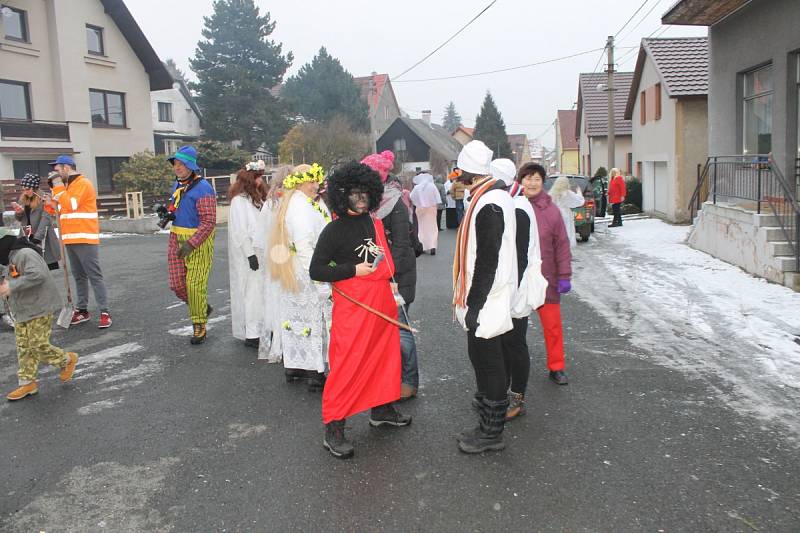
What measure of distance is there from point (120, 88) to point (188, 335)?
1035 inches

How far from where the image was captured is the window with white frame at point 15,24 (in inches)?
1018

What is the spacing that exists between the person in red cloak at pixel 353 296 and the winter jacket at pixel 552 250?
1819mm

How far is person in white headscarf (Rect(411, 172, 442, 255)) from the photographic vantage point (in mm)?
13789

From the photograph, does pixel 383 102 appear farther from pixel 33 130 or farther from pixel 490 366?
pixel 490 366

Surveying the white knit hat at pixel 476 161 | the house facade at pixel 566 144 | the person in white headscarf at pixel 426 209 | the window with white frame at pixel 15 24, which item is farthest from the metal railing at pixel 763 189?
the house facade at pixel 566 144

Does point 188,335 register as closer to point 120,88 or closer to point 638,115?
point 638,115

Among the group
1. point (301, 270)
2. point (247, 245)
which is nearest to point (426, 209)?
point (247, 245)

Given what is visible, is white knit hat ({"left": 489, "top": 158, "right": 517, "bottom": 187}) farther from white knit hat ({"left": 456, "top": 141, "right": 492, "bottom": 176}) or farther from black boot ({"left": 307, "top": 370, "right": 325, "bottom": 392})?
black boot ({"left": 307, "top": 370, "right": 325, "bottom": 392})

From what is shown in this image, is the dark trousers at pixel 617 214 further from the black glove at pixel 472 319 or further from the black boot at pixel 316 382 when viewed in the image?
the black glove at pixel 472 319

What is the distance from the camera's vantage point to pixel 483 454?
13.9 feet

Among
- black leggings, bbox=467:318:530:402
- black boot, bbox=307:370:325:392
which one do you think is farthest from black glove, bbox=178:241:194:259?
black leggings, bbox=467:318:530:402

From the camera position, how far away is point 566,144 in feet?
200

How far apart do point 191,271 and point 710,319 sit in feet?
18.3

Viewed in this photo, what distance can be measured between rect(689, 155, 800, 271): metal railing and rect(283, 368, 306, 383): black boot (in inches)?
271
